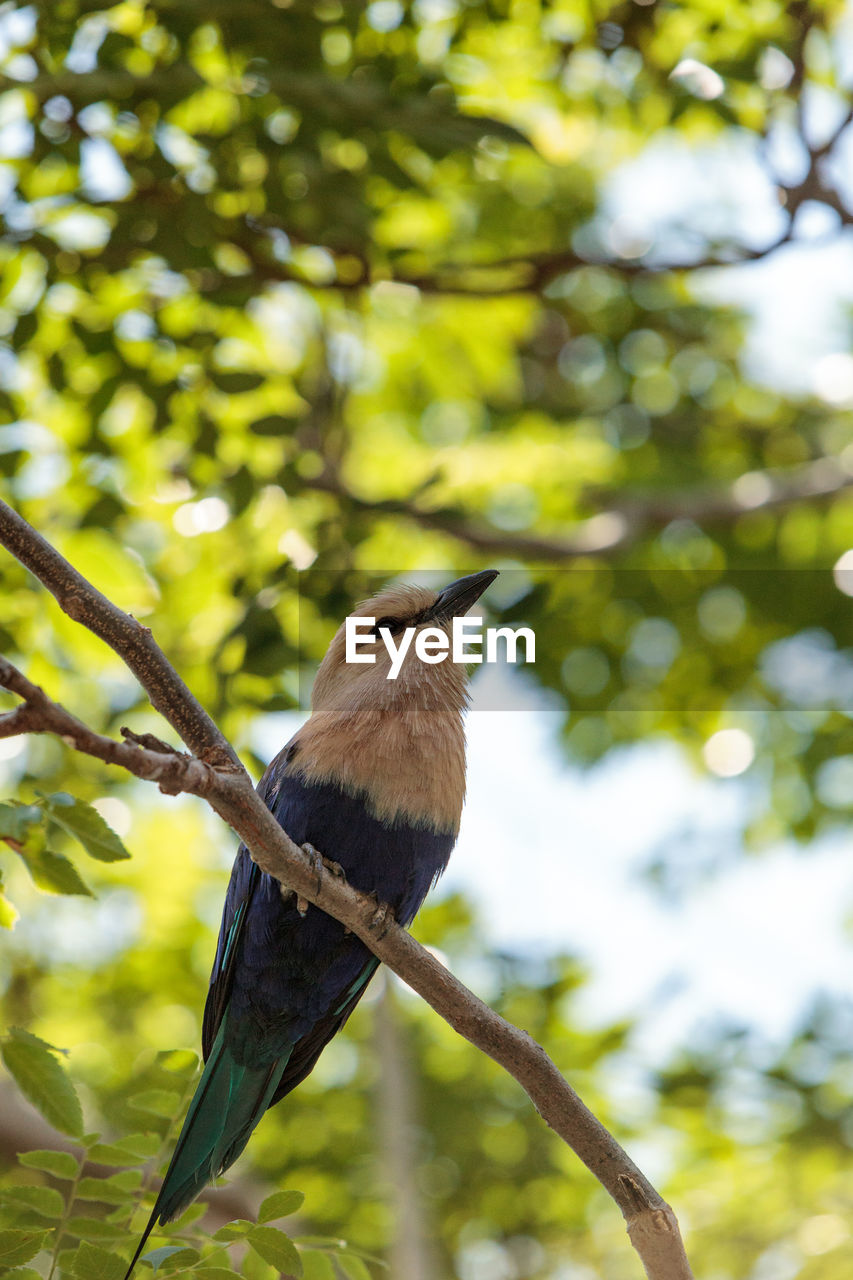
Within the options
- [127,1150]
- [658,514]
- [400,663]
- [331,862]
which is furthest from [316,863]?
[658,514]

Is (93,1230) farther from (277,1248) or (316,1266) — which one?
(316,1266)

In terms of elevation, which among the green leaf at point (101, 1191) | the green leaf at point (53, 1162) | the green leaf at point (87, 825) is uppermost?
the green leaf at point (87, 825)

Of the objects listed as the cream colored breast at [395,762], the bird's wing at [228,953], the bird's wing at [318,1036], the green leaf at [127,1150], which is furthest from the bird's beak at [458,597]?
the green leaf at [127,1150]

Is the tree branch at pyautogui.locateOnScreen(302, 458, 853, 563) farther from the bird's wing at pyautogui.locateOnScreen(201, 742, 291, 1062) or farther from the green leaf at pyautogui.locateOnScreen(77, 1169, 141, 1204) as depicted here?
the green leaf at pyautogui.locateOnScreen(77, 1169, 141, 1204)

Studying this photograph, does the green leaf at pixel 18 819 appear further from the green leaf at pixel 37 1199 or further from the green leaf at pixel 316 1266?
the green leaf at pixel 316 1266

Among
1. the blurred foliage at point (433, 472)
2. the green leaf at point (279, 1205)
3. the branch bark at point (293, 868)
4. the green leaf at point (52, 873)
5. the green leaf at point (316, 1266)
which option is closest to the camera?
the branch bark at point (293, 868)

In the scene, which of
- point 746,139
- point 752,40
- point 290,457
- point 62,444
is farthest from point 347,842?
point 746,139

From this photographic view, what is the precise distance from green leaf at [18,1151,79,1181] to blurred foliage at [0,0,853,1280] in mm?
63

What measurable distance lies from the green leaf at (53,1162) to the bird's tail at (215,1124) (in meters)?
0.20

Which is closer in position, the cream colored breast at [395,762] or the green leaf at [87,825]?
the green leaf at [87,825]

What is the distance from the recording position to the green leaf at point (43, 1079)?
2.50 metres

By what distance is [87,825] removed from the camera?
2.38m

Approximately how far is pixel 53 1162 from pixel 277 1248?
55 centimetres

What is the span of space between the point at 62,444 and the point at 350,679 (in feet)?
9.98
